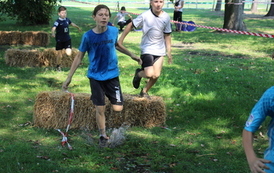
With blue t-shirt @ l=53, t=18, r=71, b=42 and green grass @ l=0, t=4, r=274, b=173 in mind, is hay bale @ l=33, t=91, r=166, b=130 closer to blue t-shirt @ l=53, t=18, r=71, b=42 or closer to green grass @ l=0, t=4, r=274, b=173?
green grass @ l=0, t=4, r=274, b=173

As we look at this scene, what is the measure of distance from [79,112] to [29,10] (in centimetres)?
1689

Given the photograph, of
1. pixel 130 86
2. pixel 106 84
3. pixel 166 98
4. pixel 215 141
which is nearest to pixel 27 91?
pixel 130 86

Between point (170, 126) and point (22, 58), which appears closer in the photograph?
point (170, 126)

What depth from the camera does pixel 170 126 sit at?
6.59 m

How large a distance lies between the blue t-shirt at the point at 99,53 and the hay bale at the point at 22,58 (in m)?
6.31

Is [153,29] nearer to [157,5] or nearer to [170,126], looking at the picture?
[157,5]

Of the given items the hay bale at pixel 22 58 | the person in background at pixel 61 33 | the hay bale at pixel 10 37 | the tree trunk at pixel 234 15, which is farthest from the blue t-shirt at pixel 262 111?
the tree trunk at pixel 234 15

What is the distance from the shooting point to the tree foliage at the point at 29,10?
67.1 ft

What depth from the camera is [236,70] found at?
10555mm

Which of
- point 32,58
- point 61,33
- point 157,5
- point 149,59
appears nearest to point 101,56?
point 149,59

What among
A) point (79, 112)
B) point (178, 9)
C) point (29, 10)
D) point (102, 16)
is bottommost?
point (79, 112)

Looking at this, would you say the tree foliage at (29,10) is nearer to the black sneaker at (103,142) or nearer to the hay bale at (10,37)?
the hay bale at (10,37)

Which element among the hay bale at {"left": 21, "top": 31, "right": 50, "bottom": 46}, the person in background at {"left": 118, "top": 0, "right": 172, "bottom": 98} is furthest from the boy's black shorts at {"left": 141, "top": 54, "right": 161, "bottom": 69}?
the hay bale at {"left": 21, "top": 31, "right": 50, "bottom": 46}

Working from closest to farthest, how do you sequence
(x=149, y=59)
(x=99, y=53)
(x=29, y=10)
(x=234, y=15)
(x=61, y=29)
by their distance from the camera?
(x=99, y=53)
(x=149, y=59)
(x=61, y=29)
(x=234, y=15)
(x=29, y=10)
